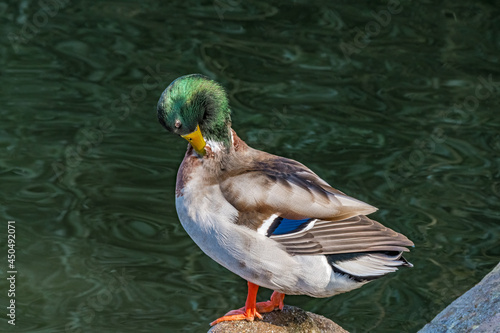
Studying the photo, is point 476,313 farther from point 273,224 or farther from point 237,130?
point 237,130

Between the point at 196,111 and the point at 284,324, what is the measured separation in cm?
159

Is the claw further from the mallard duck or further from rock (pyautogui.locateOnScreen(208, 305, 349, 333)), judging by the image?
the mallard duck

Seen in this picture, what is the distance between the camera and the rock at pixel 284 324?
6000mm

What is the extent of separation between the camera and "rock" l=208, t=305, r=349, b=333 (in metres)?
6.00

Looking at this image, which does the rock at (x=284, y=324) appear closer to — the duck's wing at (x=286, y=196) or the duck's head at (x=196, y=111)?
the duck's wing at (x=286, y=196)

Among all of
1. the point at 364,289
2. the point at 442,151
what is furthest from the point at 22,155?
the point at 442,151

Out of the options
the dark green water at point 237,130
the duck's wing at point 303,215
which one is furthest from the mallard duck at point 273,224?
the dark green water at point 237,130

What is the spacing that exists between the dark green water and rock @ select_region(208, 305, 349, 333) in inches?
81.9

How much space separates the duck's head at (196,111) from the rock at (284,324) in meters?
1.20

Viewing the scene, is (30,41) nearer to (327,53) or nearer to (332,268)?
(327,53)

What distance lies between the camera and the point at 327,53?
12.7m

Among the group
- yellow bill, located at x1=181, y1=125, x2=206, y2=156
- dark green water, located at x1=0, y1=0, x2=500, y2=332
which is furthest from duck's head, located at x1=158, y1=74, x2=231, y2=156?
dark green water, located at x1=0, y1=0, x2=500, y2=332

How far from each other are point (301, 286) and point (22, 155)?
564 cm

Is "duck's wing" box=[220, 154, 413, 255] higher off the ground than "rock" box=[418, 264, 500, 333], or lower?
higher
